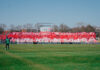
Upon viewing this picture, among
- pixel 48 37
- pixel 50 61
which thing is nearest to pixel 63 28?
pixel 48 37

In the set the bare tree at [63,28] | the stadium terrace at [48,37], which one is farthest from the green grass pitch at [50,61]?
the bare tree at [63,28]

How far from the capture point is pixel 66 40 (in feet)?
165

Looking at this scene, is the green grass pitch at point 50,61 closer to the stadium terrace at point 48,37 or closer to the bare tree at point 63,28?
the stadium terrace at point 48,37

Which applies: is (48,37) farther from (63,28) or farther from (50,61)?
(50,61)

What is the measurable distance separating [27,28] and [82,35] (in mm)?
19529

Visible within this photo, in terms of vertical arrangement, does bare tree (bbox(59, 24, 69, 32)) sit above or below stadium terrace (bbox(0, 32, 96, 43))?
above

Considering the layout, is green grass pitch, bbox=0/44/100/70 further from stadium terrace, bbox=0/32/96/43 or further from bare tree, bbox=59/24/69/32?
bare tree, bbox=59/24/69/32

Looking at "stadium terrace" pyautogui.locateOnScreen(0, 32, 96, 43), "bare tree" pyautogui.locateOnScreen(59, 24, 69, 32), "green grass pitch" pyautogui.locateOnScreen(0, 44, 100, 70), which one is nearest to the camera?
"green grass pitch" pyautogui.locateOnScreen(0, 44, 100, 70)

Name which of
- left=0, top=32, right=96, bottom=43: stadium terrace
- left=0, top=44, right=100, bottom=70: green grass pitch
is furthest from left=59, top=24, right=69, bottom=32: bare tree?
left=0, top=44, right=100, bottom=70: green grass pitch

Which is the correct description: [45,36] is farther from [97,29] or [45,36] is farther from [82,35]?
[97,29]

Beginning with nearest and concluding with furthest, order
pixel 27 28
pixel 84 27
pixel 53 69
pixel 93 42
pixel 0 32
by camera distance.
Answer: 1. pixel 53 69
2. pixel 93 42
3. pixel 0 32
4. pixel 27 28
5. pixel 84 27

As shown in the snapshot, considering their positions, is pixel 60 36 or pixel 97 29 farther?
pixel 97 29

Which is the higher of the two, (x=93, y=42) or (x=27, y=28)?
(x=27, y=28)

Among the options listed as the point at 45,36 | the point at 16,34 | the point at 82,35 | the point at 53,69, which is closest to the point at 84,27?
the point at 82,35
